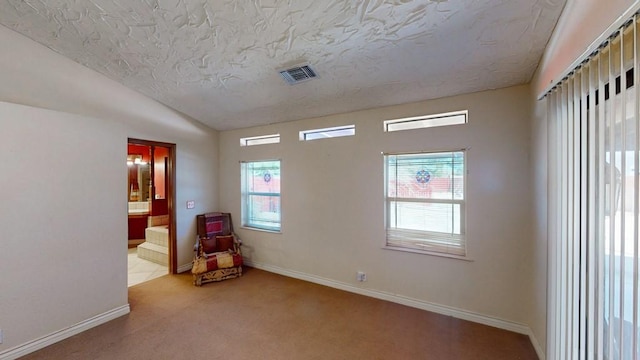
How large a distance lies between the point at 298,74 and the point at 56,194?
2652 mm

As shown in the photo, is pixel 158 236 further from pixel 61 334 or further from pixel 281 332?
pixel 281 332

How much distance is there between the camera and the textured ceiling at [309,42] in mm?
1807

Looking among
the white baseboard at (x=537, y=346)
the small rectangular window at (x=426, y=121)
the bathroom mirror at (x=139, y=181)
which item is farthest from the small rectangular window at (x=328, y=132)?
the bathroom mirror at (x=139, y=181)

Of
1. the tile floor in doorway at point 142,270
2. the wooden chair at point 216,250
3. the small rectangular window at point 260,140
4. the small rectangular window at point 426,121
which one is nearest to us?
the small rectangular window at point 426,121

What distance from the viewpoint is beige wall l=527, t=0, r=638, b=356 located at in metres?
1.25

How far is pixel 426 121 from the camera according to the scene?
115 inches

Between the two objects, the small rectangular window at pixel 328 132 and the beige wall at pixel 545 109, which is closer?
the beige wall at pixel 545 109

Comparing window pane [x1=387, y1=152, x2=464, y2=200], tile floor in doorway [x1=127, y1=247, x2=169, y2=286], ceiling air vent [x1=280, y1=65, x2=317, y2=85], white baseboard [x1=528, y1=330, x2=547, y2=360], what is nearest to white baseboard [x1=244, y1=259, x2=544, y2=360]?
white baseboard [x1=528, y1=330, x2=547, y2=360]

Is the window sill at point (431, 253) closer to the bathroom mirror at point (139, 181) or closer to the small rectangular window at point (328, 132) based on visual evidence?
the small rectangular window at point (328, 132)

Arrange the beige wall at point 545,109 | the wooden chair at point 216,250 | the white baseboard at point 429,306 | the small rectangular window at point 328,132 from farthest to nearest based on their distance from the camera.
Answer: the wooden chair at point 216,250 → the small rectangular window at point 328,132 → the white baseboard at point 429,306 → the beige wall at point 545,109

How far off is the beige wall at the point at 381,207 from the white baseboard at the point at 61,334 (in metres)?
1.94

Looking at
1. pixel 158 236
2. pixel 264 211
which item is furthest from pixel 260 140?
pixel 158 236

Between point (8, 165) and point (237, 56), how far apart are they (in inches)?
86.2

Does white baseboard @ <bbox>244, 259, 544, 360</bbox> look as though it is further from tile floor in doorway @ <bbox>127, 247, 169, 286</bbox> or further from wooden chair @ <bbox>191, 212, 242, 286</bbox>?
tile floor in doorway @ <bbox>127, 247, 169, 286</bbox>
